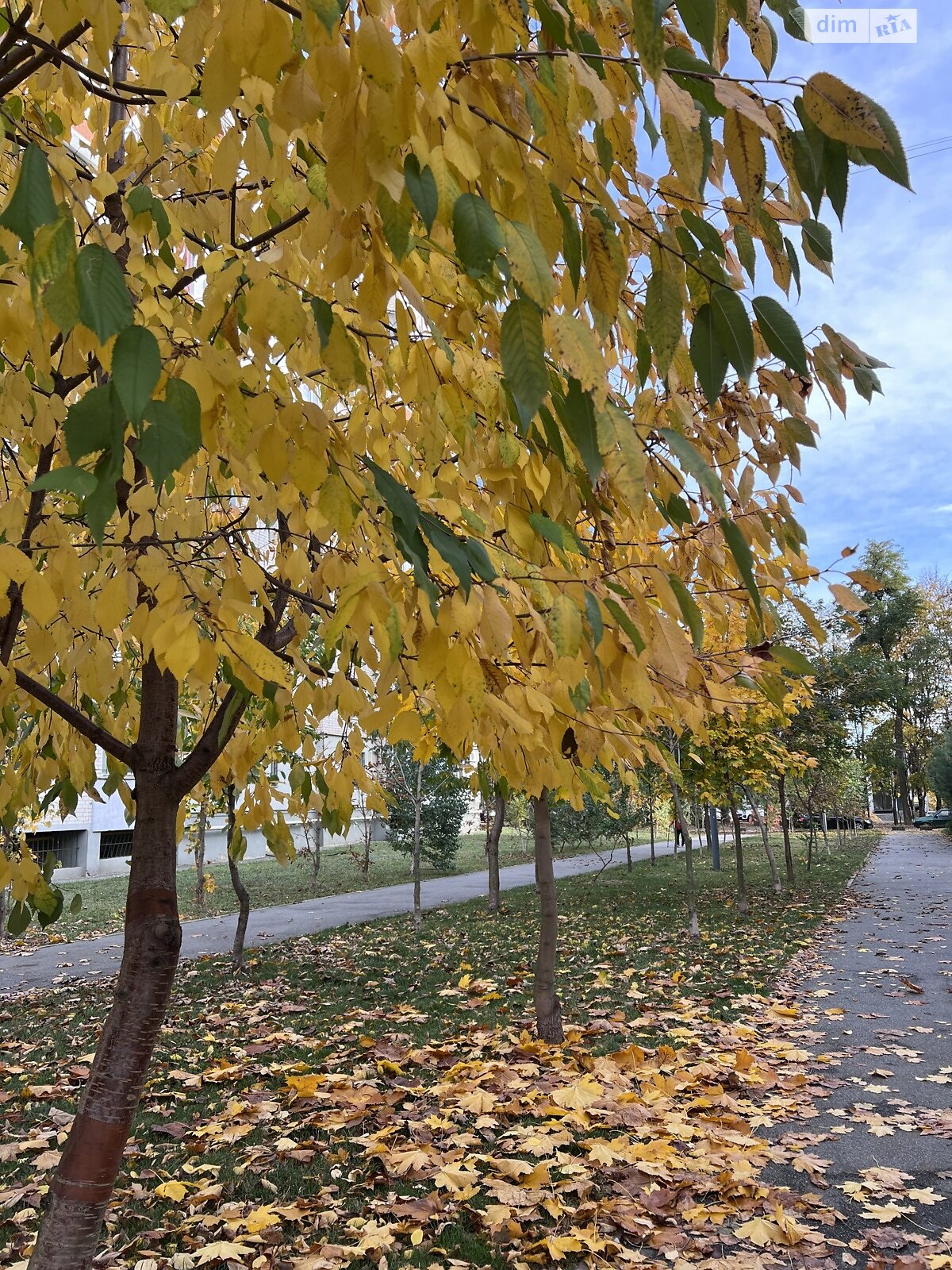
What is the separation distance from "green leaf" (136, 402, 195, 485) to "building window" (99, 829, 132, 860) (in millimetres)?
24641

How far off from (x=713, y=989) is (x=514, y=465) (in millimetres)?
6649

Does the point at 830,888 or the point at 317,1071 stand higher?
the point at 317,1071

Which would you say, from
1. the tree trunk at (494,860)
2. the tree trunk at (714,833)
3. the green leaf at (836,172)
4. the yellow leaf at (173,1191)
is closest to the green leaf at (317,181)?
the green leaf at (836,172)

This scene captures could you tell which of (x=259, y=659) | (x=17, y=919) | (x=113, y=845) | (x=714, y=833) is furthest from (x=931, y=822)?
(x=259, y=659)

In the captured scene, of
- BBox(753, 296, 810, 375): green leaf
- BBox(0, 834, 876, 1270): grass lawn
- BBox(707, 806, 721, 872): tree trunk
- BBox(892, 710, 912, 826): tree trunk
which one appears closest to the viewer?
BBox(753, 296, 810, 375): green leaf

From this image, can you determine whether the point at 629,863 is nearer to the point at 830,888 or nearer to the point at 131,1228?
the point at 830,888

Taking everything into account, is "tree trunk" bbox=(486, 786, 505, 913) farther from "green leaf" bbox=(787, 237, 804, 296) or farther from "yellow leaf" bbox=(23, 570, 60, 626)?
"green leaf" bbox=(787, 237, 804, 296)

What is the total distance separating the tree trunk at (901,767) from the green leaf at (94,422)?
46633 mm

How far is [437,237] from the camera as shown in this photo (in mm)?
1837

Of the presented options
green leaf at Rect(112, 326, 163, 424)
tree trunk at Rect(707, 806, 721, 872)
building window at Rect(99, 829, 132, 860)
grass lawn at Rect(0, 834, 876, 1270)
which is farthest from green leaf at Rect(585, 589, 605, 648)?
building window at Rect(99, 829, 132, 860)

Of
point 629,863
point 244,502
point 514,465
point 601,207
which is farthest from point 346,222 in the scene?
point 629,863

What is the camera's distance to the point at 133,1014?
2307 mm

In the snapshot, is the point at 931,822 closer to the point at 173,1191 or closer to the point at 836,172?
the point at 173,1191

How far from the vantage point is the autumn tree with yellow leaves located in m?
1.06
